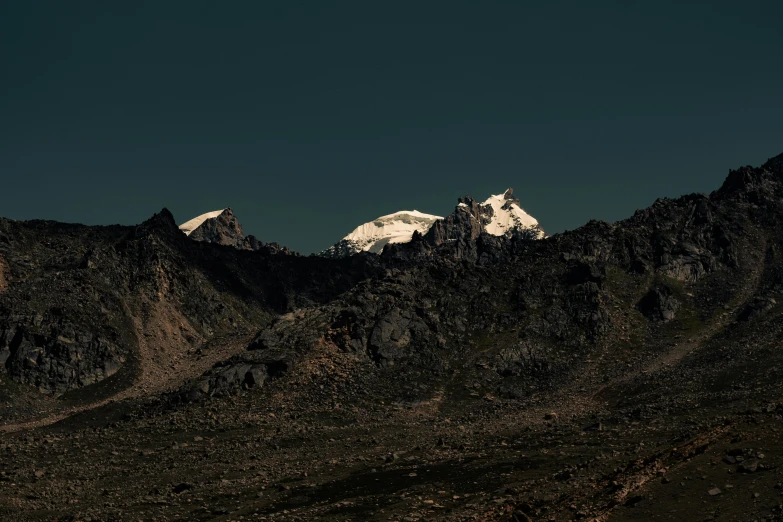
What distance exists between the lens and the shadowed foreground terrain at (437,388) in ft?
188

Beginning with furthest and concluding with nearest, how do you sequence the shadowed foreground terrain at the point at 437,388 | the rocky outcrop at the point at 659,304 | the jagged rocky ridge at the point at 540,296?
the rocky outcrop at the point at 659,304, the jagged rocky ridge at the point at 540,296, the shadowed foreground terrain at the point at 437,388

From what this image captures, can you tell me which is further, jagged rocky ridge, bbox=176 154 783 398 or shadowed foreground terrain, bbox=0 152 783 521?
jagged rocky ridge, bbox=176 154 783 398

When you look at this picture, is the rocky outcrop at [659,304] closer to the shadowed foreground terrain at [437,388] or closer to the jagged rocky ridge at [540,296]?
the jagged rocky ridge at [540,296]

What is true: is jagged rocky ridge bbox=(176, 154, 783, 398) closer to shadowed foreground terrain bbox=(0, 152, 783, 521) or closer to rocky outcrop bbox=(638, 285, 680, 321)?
rocky outcrop bbox=(638, 285, 680, 321)

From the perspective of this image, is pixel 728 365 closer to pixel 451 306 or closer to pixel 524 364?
pixel 524 364

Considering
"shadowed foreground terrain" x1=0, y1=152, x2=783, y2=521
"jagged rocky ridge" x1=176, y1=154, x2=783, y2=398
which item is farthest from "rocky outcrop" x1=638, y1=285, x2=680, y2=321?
"shadowed foreground terrain" x1=0, y1=152, x2=783, y2=521

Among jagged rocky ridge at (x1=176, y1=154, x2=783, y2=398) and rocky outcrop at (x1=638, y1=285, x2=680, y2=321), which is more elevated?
jagged rocky ridge at (x1=176, y1=154, x2=783, y2=398)

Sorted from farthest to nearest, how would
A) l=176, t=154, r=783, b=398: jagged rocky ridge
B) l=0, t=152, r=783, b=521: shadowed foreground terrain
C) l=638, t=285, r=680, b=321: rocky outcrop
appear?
l=638, t=285, r=680, b=321: rocky outcrop → l=176, t=154, r=783, b=398: jagged rocky ridge → l=0, t=152, r=783, b=521: shadowed foreground terrain

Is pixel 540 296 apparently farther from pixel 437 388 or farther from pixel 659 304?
pixel 437 388

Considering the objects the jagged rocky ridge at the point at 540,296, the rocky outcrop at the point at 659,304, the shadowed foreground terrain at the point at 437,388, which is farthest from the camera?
the rocky outcrop at the point at 659,304

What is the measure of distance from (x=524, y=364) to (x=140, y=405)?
6948 cm

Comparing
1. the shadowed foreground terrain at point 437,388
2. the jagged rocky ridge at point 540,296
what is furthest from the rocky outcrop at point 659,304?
the shadowed foreground terrain at point 437,388

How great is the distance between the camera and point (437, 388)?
123125 millimetres

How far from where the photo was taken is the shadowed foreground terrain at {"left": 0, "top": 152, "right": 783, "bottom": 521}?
188 ft
